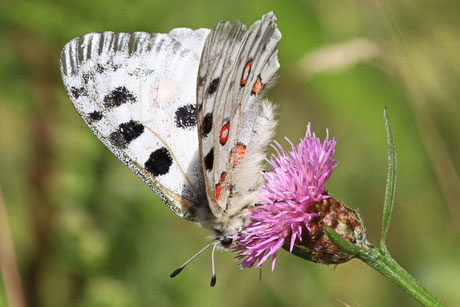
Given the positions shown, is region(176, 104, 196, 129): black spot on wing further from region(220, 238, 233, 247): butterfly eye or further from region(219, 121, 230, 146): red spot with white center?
region(220, 238, 233, 247): butterfly eye

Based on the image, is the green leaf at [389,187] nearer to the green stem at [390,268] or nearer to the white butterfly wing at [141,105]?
the green stem at [390,268]

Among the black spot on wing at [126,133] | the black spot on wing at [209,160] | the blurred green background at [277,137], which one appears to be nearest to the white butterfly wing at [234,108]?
the black spot on wing at [209,160]

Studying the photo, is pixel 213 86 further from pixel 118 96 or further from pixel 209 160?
pixel 118 96

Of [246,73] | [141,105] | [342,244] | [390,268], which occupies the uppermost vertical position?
[246,73]

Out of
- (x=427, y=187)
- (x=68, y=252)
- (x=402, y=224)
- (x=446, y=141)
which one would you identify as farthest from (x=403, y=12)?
(x=68, y=252)

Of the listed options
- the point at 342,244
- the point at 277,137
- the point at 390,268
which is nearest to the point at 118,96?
the point at 342,244

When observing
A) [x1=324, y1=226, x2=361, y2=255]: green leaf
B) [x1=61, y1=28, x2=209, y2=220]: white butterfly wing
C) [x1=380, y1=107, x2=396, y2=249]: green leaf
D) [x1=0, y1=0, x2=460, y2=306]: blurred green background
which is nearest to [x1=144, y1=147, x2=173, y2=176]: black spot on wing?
[x1=61, y1=28, x2=209, y2=220]: white butterfly wing
